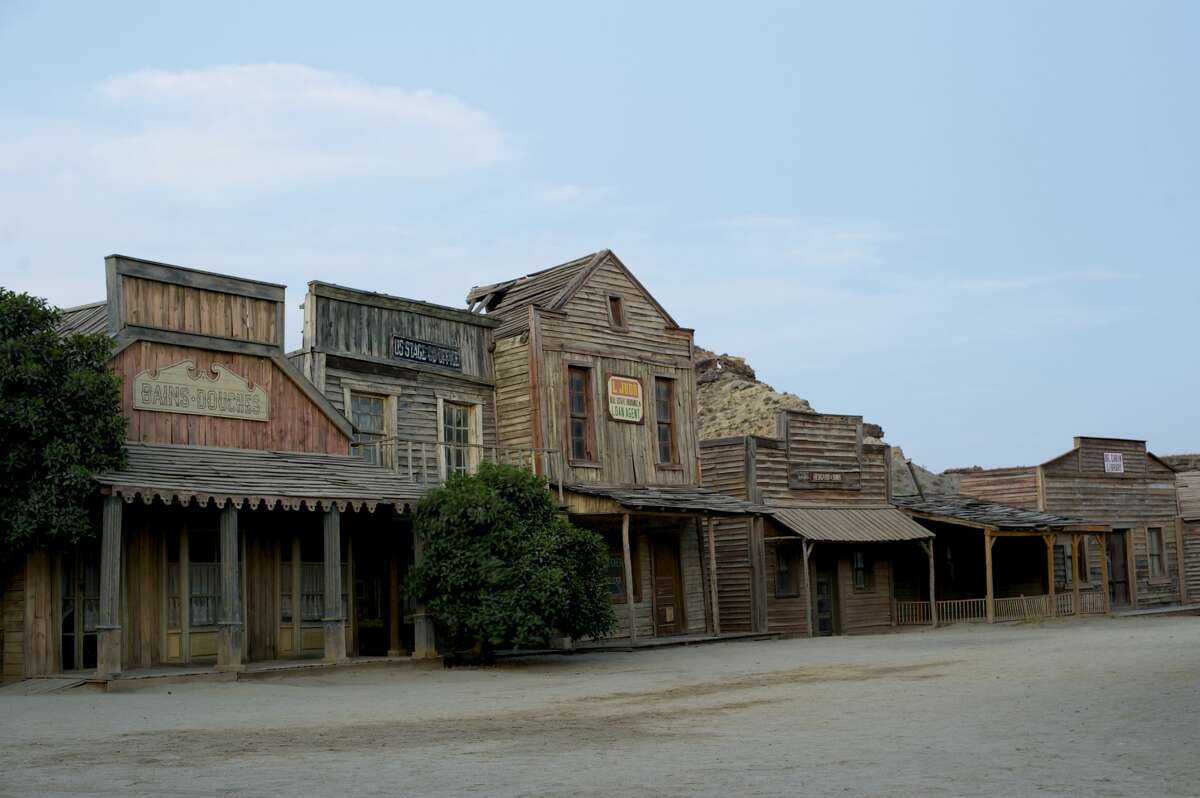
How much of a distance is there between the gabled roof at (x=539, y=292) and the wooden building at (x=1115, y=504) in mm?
14190

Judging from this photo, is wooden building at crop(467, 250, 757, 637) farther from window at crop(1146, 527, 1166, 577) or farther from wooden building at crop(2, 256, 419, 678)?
window at crop(1146, 527, 1166, 577)

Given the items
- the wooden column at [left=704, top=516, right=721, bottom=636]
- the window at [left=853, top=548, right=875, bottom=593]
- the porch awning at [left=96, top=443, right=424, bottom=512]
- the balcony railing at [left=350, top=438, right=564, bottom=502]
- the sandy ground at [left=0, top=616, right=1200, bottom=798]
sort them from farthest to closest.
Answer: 1. the window at [left=853, top=548, right=875, bottom=593]
2. the wooden column at [left=704, top=516, right=721, bottom=636]
3. the balcony railing at [left=350, top=438, right=564, bottom=502]
4. the porch awning at [left=96, top=443, right=424, bottom=512]
5. the sandy ground at [left=0, top=616, right=1200, bottom=798]

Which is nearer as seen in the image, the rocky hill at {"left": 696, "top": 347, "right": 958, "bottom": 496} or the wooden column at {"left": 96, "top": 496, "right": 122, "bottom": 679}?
the wooden column at {"left": 96, "top": 496, "right": 122, "bottom": 679}

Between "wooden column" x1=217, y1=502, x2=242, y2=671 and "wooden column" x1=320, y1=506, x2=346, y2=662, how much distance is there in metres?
1.55

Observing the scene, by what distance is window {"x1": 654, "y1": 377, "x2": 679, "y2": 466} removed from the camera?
1148 inches

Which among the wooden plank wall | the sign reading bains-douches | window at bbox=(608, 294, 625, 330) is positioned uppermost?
window at bbox=(608, 294, 625, 330)

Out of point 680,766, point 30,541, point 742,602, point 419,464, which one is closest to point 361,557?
point 419,464

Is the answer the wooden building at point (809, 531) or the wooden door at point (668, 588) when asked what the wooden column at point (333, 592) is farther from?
the wooden building at point (809, 531)

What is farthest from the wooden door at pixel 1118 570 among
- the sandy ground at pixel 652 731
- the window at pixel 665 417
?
the sandy ground at pixel 652 731

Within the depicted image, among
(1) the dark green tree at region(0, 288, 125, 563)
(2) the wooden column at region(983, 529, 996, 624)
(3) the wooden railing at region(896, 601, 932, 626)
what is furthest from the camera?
(3) the wooden railing at region(896, 601, 932, 626)

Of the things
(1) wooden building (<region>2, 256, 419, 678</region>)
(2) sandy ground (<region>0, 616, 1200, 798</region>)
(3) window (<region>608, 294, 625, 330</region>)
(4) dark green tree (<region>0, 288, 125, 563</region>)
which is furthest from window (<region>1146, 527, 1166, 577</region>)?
(4) dark green tree (<region>0, 288, 125, 563</region>)

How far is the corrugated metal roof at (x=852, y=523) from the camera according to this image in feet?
99.8

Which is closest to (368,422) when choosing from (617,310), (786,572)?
(617,310)

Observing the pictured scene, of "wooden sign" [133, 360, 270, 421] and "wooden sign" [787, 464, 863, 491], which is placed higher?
"wooden sign" [133, 360, 270, 421]
